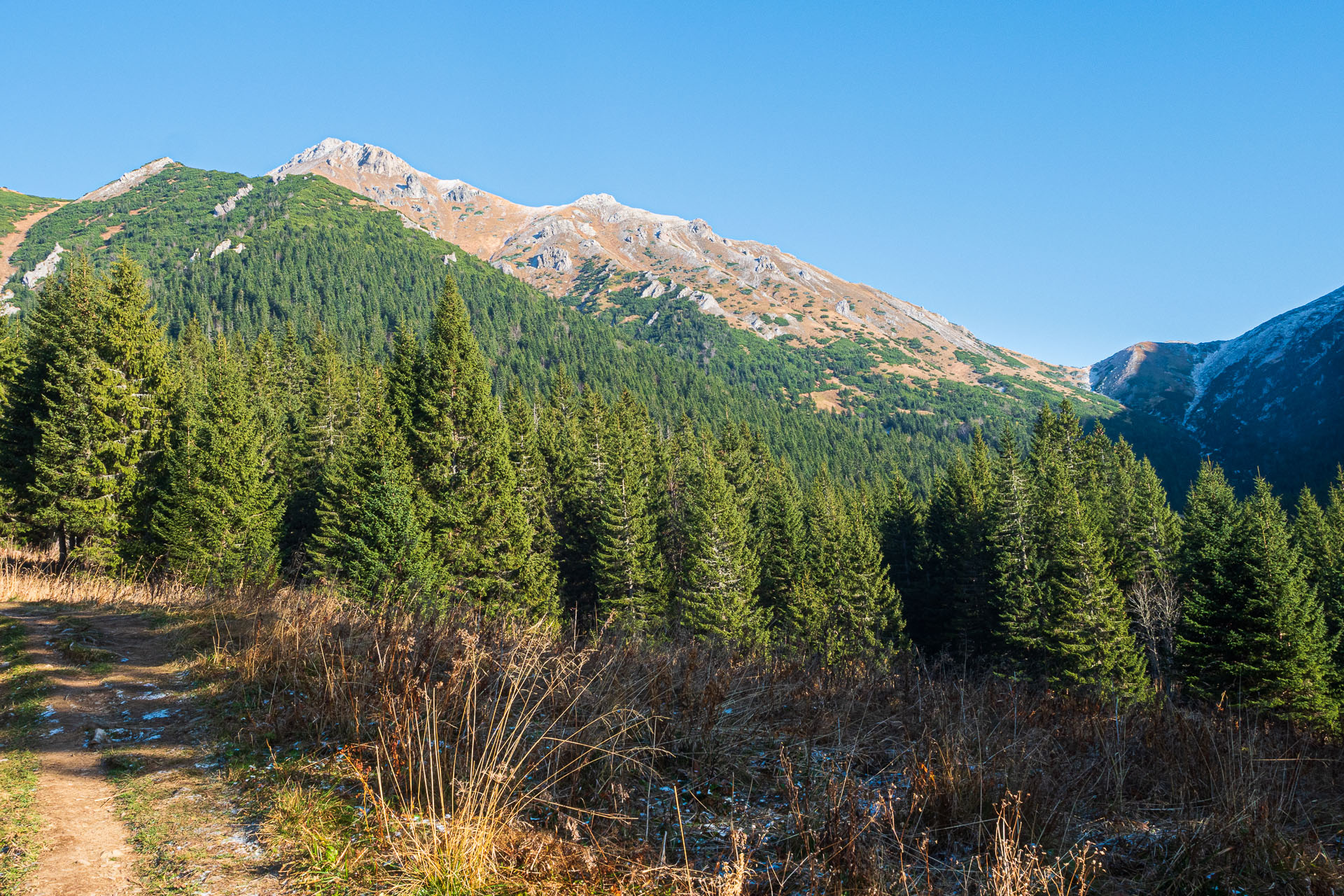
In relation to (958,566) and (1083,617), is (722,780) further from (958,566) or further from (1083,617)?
(958,566)

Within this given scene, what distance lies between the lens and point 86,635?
686 centimetres

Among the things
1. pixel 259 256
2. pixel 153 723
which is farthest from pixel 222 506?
pixel 259 256

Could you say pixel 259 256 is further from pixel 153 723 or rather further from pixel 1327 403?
pixel 1327 403

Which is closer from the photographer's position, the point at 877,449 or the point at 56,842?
the point at 56,842

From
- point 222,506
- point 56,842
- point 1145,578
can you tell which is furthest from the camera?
point 1145,578

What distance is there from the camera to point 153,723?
15.2 feet

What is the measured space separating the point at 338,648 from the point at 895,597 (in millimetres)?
36608

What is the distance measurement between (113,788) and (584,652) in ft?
9.53

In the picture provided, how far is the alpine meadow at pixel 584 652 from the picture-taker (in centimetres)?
305

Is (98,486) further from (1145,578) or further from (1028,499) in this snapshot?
(1145,578)

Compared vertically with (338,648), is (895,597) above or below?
below

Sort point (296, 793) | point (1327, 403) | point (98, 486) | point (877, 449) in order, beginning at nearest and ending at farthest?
point (296, 793)
point (98, 486)
point (1327, 403)
point (877, 449)

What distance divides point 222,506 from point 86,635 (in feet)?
73.4

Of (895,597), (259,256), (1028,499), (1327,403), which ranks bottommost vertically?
(895,597)
